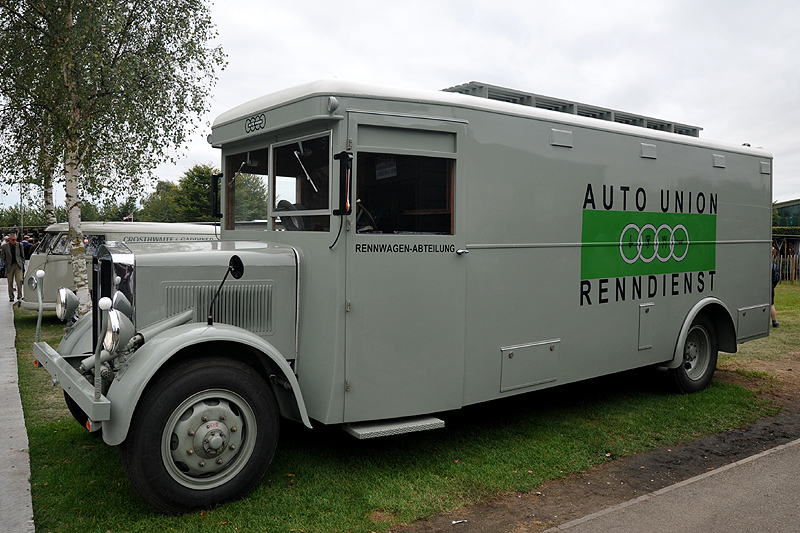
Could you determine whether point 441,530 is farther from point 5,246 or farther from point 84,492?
point 5,246

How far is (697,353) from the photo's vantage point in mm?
7684

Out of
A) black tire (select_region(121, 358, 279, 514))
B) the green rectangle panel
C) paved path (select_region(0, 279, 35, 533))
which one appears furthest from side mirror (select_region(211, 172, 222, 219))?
the green rectangle panel

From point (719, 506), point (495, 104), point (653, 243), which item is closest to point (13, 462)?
point (495, 104)

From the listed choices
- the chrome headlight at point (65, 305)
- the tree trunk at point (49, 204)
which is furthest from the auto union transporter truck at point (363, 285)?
the tree trunk at point (49, 204)

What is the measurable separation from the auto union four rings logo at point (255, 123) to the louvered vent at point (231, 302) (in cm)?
137

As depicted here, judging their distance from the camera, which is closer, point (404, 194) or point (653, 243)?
point (404, 194)

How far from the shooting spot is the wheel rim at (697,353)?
7.54 meters

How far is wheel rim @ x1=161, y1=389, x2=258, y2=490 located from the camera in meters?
4.12

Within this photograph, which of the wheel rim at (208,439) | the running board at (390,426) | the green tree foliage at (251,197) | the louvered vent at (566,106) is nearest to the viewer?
the wheel rim at (208,439)

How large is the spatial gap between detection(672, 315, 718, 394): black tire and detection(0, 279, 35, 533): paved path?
649 cm

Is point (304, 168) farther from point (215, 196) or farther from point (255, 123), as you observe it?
point (215, 196)

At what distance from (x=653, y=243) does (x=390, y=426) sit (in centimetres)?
369

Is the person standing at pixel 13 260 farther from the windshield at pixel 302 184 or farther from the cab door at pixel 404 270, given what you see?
the cab door at pixel 404 270

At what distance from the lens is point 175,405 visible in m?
4.07
